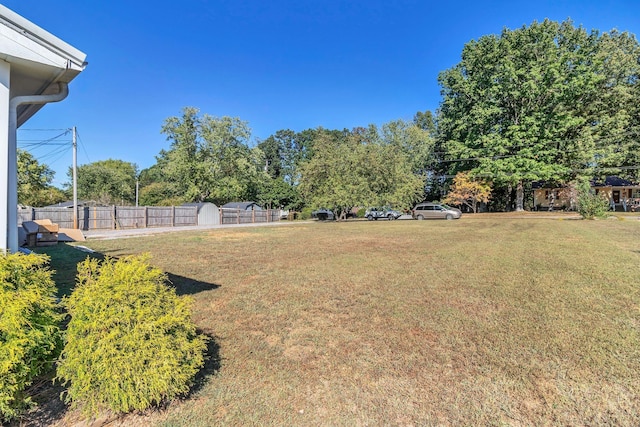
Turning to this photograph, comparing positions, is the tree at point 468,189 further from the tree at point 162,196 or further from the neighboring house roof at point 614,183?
the tree at point 162,196

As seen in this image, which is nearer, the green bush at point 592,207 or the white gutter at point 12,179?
the white gutter at point 12,179

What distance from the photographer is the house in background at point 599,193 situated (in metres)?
31.3

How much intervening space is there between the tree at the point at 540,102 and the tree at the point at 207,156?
23.2 meters

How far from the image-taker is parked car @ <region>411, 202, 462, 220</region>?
2589 centimetres

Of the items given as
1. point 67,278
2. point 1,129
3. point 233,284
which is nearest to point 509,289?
point 233,284

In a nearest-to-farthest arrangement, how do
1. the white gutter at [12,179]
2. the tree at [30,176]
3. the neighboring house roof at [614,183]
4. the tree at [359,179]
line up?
1. the white gutter at [12,179]
2. the tree at [30,176]
3. the tree at [359,179]
4. the neighboring house roof at [614,183]

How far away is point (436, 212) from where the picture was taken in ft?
87.9

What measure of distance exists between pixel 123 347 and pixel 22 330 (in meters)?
0.56

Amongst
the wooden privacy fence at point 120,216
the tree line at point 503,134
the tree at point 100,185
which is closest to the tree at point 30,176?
the tree line at point 503,134

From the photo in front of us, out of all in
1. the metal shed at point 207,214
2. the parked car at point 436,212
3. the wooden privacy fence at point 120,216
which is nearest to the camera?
the wooden privacy fence at point 120,216

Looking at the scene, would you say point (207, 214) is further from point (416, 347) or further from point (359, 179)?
point (416, 347)

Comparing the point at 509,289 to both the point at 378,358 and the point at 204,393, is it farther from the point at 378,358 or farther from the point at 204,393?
the point at 204,393

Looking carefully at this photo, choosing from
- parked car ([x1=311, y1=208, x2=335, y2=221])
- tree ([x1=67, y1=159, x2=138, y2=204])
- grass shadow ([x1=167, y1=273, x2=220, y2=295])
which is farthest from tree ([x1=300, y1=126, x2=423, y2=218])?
tree ([x1=67, y1=159, x2=138, y2=204])

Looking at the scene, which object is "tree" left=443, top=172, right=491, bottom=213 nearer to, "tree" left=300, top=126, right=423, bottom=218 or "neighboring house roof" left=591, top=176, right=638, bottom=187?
"tree" left=300, top=126, right=423, bottom=218
